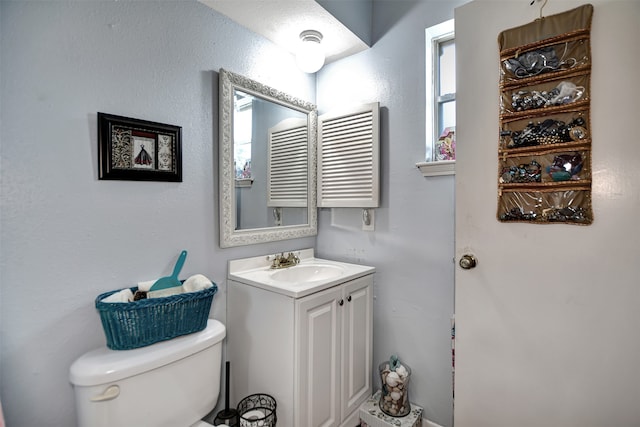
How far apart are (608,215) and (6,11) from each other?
200 centimetres

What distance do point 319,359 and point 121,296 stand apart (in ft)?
2.79

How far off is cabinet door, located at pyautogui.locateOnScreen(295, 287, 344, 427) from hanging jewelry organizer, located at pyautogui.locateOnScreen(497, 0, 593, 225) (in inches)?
32.4

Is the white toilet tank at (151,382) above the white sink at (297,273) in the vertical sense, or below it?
below

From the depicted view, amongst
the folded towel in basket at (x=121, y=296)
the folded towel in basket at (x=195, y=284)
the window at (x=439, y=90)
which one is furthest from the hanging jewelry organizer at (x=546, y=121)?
the folded towel in basket at (x=121, y=296)

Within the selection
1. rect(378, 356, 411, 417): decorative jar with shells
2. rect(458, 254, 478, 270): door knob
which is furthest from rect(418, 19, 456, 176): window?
rect(378, 356, 411, 417): decorative jar with shells

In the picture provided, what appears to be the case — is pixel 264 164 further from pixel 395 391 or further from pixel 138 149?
pixel 395 391

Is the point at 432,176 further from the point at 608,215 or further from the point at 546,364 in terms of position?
the point at 546,364

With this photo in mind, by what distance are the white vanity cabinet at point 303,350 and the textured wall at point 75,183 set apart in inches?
14.6

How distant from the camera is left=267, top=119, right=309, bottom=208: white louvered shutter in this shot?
181cm

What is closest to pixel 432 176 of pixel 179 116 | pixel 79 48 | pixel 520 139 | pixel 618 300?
pixel 520 139

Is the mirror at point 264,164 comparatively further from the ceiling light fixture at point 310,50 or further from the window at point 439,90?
the window at point 439,90

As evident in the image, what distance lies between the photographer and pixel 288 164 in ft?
6.19

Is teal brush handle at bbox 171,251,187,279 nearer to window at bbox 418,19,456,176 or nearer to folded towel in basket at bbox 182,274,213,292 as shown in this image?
folded towel in basket at bbox 182,274,213,292

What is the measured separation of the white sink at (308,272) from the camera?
5.65 ft
